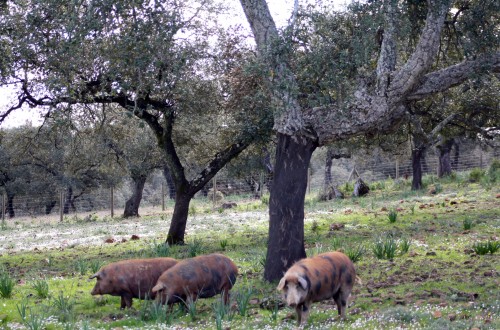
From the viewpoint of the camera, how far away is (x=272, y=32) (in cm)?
1170

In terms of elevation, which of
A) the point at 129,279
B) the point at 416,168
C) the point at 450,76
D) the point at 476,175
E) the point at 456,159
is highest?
the point at 456,159

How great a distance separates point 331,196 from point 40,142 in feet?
59.3

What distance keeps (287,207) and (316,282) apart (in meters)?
3.39

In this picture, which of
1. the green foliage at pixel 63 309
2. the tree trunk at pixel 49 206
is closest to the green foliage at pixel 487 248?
the green foliage at pixel 63 309

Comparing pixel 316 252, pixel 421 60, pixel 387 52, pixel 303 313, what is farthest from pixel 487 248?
pixel 303 313

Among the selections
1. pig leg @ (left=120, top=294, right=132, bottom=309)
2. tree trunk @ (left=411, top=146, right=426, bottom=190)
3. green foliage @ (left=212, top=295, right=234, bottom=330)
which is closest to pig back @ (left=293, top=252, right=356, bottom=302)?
green foliage @ (left=212, top=295, right=234, bottom=330)

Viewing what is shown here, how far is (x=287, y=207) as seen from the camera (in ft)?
37.5

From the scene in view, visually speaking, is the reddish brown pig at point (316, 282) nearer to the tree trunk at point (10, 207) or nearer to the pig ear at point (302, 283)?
the pig ear at point (302, 283)

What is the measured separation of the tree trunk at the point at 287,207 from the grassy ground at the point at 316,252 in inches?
21.0

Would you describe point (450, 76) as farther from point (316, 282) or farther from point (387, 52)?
point (316, 282)

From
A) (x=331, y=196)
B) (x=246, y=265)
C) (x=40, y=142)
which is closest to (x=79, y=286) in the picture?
(x=246, y=265)

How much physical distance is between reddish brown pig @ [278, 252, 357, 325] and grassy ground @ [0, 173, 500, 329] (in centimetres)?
30

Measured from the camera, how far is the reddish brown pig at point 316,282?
783 centimetres

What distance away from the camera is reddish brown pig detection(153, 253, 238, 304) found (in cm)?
903
